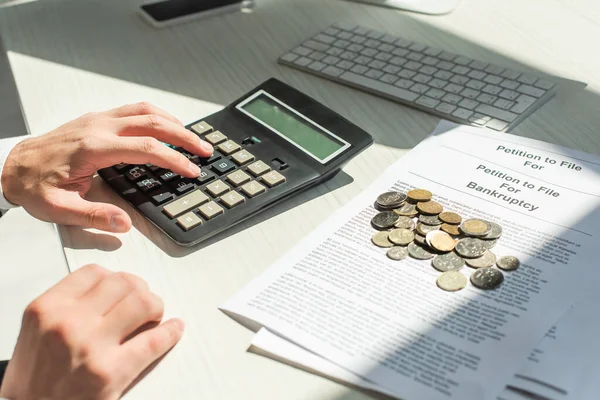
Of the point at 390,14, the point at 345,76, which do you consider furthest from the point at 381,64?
the point at 390,14

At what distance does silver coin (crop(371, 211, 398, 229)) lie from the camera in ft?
2.27

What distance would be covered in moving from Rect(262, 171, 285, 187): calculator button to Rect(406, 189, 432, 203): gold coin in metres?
0.14

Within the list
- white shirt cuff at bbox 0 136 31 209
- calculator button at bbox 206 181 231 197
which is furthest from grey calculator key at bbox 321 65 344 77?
white shirt cuff at bbox 0 136 31 209

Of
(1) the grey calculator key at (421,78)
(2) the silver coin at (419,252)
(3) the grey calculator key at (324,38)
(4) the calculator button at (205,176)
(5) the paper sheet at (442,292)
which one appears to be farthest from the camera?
(3) the grey calculator key at (324,38)

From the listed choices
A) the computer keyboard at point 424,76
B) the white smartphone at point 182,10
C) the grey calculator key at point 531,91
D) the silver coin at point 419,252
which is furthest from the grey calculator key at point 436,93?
the white smartphone at point 182,10

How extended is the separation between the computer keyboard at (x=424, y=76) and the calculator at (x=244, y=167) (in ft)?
0.51

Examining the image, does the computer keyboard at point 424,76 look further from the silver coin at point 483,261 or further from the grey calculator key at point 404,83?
the silver coin at point 483,261

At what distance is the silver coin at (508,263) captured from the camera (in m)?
0.63

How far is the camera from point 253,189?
734 mm

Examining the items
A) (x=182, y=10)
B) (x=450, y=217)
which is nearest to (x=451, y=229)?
(x=450, y=217)

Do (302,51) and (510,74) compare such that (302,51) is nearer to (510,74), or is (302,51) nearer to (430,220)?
(510,74)

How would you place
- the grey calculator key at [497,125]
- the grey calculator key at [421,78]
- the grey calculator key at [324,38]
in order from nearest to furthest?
the grey calculator key at [497,125]
the grey calculator key at [421,78]
the grey calculator key at [324,38]

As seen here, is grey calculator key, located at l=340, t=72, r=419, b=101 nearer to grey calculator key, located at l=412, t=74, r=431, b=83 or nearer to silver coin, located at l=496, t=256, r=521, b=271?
grey calculator key, located at l=412, t=74, r=431, b=83

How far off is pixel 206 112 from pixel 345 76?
0.21 metres
